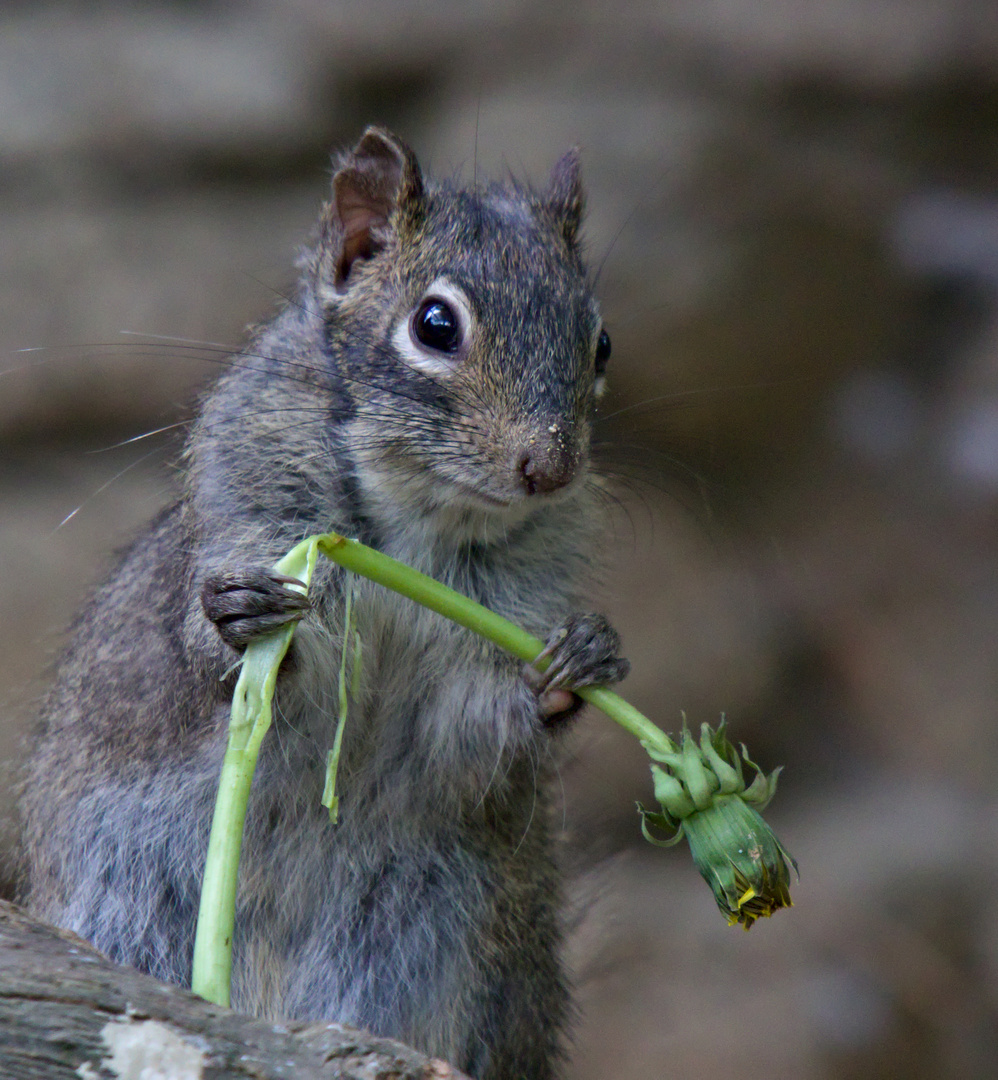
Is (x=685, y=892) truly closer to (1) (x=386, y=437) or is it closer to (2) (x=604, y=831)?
(2) (x=604, y=831)

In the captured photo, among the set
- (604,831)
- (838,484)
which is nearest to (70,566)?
(604,831)

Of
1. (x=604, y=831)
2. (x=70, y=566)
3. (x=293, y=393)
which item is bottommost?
(x=604, y=831)

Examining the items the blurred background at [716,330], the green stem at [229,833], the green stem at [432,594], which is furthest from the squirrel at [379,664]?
the blurred background at [716,330]

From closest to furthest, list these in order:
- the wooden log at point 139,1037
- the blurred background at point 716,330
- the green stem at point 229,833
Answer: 1. the wooden log at point 139,1037
2. the green stem at point 229,833
3. the blurred background at point 716,330

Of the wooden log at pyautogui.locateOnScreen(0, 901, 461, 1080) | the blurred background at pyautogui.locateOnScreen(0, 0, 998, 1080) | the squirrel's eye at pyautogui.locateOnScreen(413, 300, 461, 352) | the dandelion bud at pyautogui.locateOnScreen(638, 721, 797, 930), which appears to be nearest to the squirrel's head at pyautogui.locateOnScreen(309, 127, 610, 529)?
the squirrel's eye at pyautogui.locateOnScreen(413, 300, 461, 352)

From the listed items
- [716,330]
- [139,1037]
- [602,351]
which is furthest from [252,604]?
[716,330]

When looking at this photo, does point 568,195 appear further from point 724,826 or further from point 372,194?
point 724,826

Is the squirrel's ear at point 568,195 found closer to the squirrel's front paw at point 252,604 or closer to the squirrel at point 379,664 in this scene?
the squirrel at point 379,664
